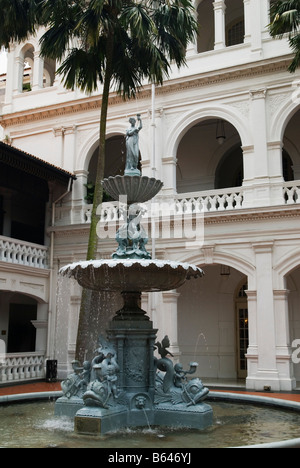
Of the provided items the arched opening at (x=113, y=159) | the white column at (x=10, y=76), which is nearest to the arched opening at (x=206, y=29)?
the arched opening at (x=113, y=159)

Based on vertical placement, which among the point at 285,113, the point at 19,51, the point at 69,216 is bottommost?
the point at 69,216

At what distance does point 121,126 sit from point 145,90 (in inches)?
58.4

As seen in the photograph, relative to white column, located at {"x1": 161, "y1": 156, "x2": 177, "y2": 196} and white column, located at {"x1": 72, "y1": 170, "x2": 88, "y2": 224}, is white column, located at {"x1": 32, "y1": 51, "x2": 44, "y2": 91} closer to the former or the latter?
white column, located at {"x1": 72, "y1": 170, "x2": 88, "y2": 224}

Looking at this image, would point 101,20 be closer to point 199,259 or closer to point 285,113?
point 285,113

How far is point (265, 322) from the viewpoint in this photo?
15.3 metres

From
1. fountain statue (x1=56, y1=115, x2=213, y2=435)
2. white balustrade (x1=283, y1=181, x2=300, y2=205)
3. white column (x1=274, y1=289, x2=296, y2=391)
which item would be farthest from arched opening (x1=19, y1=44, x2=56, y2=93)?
fountain statue (x1=56, y1=115, x2=213, y2=435)

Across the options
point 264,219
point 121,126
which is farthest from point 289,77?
point 121,126

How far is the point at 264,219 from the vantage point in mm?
15805

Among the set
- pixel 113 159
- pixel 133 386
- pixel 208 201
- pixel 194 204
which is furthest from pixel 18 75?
pixel 133 386

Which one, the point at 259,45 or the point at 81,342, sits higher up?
the point at 259,45

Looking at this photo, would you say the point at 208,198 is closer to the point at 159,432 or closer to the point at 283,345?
the point at 283,345

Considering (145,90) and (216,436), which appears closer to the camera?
(216,436)

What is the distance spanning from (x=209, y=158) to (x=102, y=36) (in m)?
6.76

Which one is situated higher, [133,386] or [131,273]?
[131,273]
